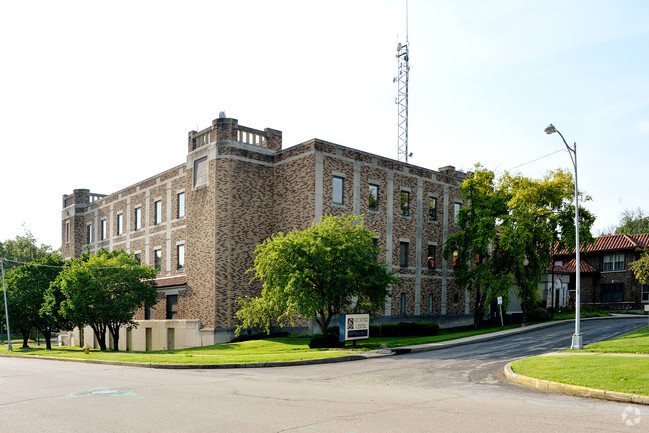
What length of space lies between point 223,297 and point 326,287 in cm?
1121

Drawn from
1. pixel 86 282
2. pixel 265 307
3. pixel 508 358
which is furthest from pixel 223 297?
pixel 508 358

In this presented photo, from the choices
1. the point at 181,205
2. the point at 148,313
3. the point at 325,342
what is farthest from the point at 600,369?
the point at 148,313

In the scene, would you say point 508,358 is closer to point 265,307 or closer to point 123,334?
point 265,307

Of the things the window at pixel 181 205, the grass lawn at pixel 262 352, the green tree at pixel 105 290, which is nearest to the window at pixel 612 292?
the grass lawn at pixel 262 352

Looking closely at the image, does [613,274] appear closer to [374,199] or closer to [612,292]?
[612,292]

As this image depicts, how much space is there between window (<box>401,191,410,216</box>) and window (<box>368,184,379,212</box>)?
108 inches

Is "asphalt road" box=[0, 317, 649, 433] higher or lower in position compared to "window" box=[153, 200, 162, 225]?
lower

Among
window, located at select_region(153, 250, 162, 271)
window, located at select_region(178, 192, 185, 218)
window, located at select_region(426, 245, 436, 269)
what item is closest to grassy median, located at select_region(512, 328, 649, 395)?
window, located at select_region(426, 245, 436, 269)

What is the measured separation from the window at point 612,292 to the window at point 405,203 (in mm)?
29851

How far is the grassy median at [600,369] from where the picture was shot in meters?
12.5

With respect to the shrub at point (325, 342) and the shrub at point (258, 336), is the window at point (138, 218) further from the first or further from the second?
the shrub at point (325, 342)

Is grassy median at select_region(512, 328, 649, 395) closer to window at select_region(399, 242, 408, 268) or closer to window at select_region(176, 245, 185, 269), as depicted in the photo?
window at select_region(399, 242, 408, 268)

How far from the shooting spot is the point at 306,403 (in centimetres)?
1112

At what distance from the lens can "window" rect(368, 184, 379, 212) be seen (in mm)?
38500
